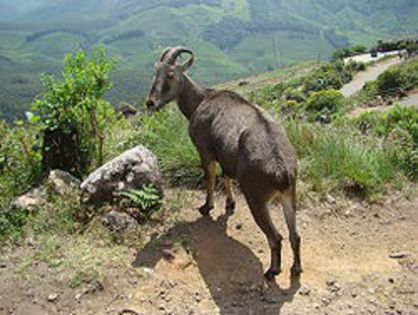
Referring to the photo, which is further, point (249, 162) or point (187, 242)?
point (187, 242)

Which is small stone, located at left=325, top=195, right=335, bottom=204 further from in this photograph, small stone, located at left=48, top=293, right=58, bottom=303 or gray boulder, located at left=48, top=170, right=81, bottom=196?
small stone, located at left=48, top=293, right=58, bottom=303

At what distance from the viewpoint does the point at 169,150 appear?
30.3 feet

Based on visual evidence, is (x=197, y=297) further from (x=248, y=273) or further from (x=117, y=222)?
(x=117, y=222)

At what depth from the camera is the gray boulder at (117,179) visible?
7316 mm

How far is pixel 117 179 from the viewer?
737cm

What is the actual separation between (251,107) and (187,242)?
87.9 inches

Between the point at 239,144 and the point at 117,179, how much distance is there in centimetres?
215

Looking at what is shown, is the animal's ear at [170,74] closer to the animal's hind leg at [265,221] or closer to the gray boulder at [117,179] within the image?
the gray boulder at [117,179]

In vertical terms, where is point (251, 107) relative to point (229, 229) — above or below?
above

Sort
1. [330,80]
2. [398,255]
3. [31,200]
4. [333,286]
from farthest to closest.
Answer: [330,80] < [31,200] < [398,255] < [333,286]

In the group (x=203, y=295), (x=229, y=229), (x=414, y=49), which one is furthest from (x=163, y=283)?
(x=414, y=49)

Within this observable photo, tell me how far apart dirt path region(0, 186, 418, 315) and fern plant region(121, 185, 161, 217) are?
1.62 feet

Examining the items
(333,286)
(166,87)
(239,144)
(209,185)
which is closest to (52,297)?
(209,185)

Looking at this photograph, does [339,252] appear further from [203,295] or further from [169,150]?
[169,150]
